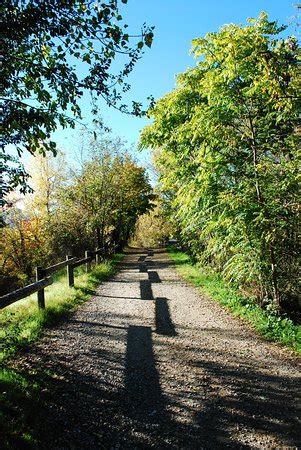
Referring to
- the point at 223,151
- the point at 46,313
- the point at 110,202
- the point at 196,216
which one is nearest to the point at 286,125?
the point at 223,151

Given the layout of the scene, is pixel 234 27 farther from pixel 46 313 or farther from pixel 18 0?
pixel 46 313

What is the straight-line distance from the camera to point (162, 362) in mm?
6000

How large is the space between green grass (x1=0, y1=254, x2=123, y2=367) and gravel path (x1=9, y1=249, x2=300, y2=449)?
A: 1.16 ft

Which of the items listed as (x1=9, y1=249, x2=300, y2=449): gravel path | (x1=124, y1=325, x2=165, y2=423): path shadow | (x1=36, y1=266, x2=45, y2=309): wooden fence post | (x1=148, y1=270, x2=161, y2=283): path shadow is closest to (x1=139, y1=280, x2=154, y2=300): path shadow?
(x1=148, y1=270, x2=161, y2=283): path shadow

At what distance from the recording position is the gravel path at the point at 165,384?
393cm

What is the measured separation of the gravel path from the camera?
3.93 m

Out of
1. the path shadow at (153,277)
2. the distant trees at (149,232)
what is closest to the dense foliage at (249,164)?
the path shadow at (153,277)

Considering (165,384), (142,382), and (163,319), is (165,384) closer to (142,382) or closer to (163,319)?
(142,382)

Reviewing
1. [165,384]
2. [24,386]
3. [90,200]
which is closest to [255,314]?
[165,384]

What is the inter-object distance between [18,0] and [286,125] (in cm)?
657

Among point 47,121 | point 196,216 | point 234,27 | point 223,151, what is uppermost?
point 234,27

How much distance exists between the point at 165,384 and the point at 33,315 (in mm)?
4242

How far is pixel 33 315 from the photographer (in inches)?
324

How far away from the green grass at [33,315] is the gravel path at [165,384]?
1.16 ft
